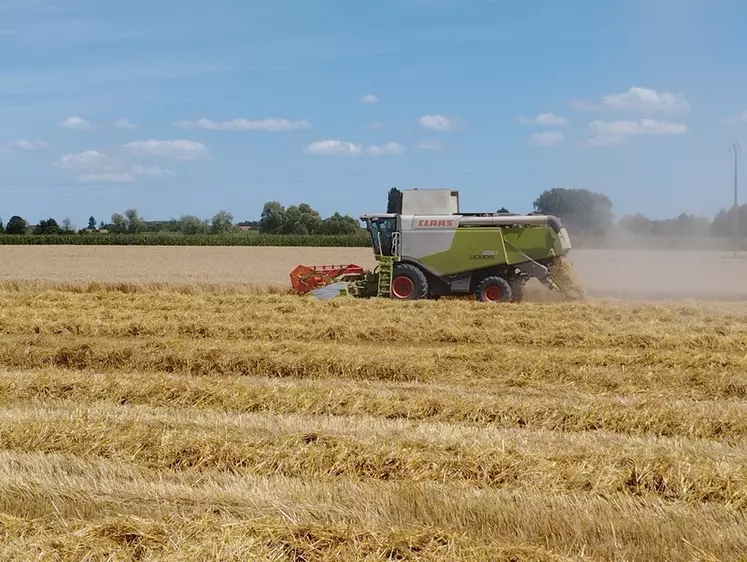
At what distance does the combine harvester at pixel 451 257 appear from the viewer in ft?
57.0

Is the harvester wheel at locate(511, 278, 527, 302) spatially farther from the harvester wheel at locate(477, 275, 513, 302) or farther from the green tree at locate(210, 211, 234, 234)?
the green tree at locate(210, 211, 234, 234)

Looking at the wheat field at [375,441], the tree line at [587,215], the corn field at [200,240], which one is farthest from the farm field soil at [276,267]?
the wheat field at [375,441]

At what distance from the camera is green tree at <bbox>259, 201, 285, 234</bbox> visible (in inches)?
2327

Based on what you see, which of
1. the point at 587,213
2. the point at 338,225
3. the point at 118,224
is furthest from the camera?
the point at 118,224

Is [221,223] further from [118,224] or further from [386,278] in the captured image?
[386,278]

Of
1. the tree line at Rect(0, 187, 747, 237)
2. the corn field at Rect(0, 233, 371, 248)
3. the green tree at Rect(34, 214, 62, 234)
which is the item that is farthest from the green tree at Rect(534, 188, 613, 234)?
the green tree at Rect(34, 214, 62, 234)

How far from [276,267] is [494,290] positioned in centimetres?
1763

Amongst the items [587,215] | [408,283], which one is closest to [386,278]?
[408,283]

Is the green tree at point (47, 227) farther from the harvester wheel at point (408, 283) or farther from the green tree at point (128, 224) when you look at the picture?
the harvester wheel at point (408, 283)

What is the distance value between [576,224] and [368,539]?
1969cm

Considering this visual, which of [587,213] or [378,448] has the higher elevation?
[587,213]

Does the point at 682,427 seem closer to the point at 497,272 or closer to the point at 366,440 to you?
the point at 366,440

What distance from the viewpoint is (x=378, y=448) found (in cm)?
566

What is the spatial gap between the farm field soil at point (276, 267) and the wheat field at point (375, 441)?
859 centimetres
